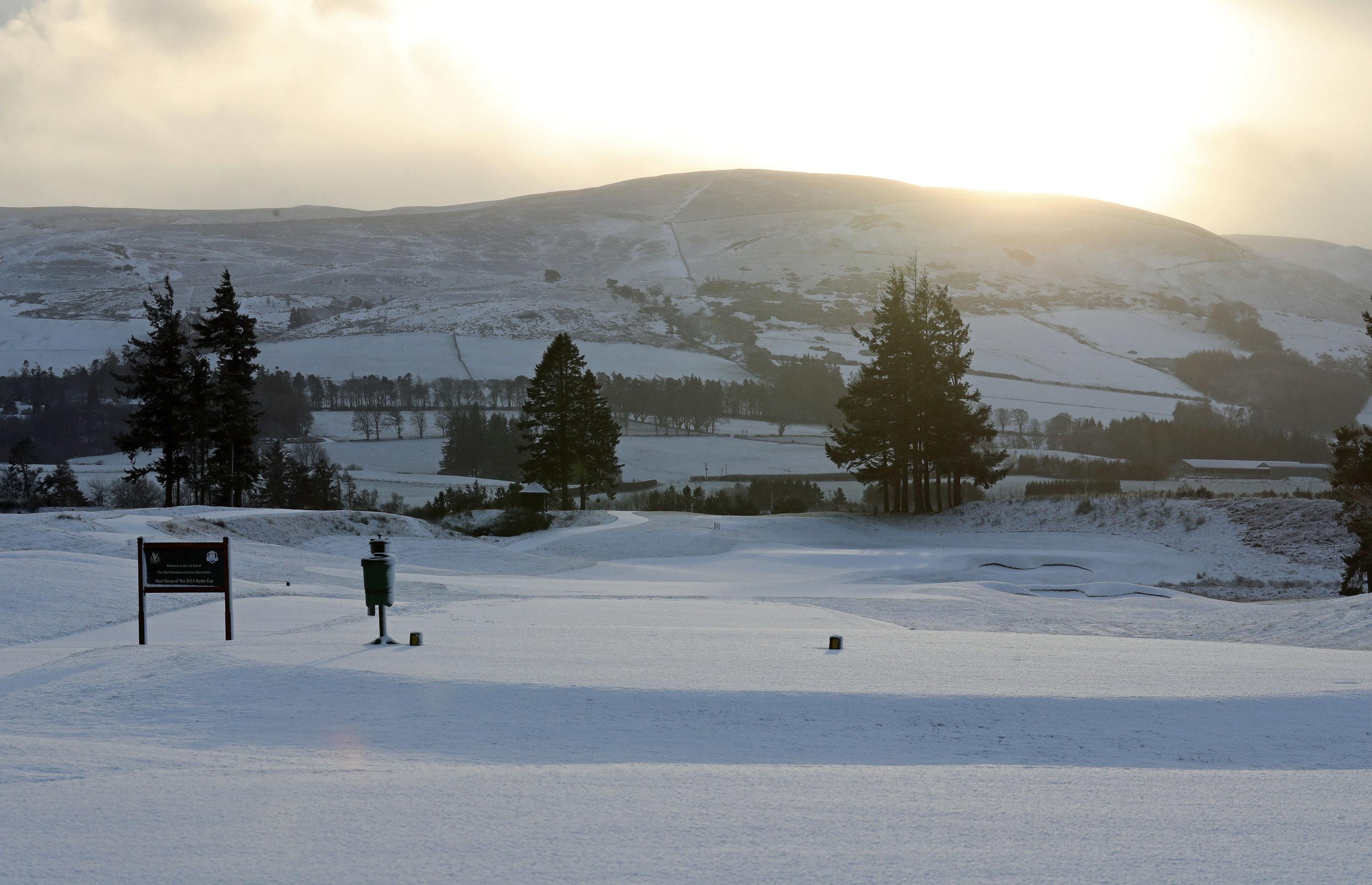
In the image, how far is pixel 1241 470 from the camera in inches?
3086

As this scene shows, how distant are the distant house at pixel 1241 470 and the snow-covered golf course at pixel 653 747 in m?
67.1

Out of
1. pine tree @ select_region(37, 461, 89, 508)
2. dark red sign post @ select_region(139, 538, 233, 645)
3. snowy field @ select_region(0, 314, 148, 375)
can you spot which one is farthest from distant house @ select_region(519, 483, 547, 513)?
snowy field @ select_region(0, 314, 148, 375)

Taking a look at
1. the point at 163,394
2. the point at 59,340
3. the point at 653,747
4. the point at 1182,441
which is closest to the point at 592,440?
the point at 163,394

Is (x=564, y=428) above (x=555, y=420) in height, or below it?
below

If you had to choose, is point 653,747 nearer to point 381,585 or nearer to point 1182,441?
point 381,585

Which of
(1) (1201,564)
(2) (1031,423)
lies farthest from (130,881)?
(2) (1031,423)

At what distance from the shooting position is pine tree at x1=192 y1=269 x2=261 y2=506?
4859cm

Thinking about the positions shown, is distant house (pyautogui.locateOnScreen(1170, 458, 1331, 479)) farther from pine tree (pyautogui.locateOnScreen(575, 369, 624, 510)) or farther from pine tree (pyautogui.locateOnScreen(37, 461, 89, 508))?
pine tree (pyautogui.locateOnScreen(37, 461, 89, 508))

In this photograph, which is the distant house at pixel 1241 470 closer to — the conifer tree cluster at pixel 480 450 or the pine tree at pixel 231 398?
the conifer tree cluster at pixel 480 450

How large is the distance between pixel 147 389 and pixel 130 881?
1922 inches

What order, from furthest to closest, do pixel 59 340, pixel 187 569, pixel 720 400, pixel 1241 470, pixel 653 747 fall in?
1. pixel 59 340
2. pixel 720 400
3. pixel 1241 470
4. pixel 187 569
5. pixel 653 747

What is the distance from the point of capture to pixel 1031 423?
10588 cm

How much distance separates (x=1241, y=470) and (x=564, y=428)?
5462 centimetres

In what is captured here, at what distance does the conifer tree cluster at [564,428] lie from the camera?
56.3m
